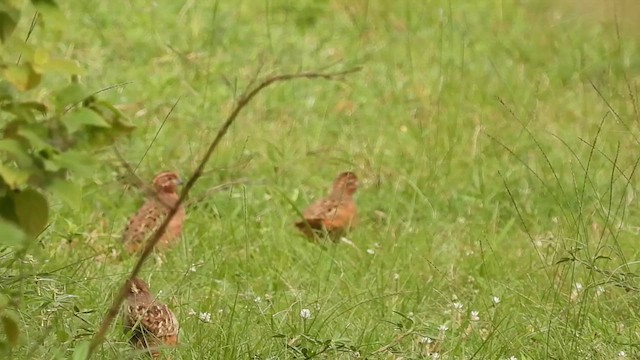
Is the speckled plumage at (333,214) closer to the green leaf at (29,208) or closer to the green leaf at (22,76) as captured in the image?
the green leaf at (29,208)

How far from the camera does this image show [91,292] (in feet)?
15.9

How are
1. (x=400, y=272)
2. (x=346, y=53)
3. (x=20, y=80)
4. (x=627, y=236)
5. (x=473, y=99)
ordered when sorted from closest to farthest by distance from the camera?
1. (x=20, y=80)
2. (x=400, y=272)
3. (x=627, y=236)
4. (x=473, y=99)
5. (x=346, y=53)

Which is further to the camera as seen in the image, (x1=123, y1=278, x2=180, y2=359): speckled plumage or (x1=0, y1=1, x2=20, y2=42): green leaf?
(x1=123, y1=278, x2=180, y2=359): speckled plumage

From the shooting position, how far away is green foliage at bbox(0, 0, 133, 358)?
9.11 ft

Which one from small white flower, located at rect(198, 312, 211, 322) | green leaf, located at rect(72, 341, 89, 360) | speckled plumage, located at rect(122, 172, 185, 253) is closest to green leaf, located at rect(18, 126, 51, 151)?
green leaf, located at rect(72, 341, 89, 360)

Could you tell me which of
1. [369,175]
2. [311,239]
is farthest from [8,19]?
[369,175]

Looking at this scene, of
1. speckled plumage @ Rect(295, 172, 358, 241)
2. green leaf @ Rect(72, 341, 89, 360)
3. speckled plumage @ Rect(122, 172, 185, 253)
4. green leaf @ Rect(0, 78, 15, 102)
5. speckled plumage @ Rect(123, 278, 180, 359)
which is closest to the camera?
green leaf @ Rect(0, 78, 15, 102)

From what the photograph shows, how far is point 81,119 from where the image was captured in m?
2.81

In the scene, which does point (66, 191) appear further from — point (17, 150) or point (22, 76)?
point (22, 76)

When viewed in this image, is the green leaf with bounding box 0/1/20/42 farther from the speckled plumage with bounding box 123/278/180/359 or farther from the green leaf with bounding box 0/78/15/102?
the speckled plumage with bounding box 123/278/180/359

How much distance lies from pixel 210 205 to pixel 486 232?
4.79ft

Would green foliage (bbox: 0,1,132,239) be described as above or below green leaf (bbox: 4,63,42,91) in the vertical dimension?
below

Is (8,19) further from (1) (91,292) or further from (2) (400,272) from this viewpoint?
(2) (400,272)

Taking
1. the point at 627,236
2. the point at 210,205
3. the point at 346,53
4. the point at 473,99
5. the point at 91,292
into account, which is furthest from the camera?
the point at 346,53
